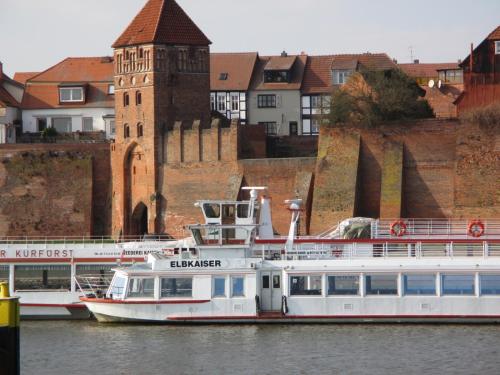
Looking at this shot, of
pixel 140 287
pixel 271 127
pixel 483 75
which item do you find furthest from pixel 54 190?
pixel 140 287

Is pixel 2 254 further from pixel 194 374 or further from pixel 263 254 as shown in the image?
pixel 194 374

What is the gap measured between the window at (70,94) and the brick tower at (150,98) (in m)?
10.3

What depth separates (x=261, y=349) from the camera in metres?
45.1

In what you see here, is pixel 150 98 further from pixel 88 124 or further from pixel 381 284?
pixel 381 284

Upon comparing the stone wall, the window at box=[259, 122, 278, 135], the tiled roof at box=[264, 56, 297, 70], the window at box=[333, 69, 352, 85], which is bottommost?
the stone wall

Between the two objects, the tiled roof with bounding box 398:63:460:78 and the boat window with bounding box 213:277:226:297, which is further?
the tiled roof with bounding box 398:63:460:78

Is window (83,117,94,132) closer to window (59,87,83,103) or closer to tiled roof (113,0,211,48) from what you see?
window (59,87,83,103)

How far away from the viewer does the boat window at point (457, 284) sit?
4803 cm

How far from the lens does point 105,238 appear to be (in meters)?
78.4

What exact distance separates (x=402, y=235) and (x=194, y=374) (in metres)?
12.7

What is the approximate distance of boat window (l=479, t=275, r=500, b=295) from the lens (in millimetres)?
48000

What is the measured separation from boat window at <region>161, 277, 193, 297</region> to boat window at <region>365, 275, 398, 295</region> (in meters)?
5.67

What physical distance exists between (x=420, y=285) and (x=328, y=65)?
4524 cm

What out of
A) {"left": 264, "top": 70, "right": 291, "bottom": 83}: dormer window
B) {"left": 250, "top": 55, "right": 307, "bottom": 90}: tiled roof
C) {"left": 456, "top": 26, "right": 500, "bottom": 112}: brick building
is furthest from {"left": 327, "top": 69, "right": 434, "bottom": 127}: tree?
{"left": 264, "top": 70, "right": 291, "bottom": 83}: dormer window
